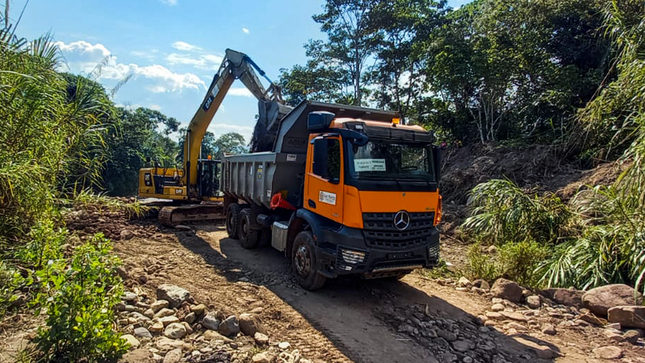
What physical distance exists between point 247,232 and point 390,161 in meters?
4.04

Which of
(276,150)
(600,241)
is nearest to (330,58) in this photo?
(276,150)

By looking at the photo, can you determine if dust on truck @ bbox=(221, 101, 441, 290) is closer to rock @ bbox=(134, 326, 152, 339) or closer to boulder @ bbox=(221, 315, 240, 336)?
boulder @ bbox=(221, 315, 240, 336)

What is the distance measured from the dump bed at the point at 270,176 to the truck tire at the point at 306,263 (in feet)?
3.51

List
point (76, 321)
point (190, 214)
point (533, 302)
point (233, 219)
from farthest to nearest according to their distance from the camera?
point (190, 214), point (233, 219), point (533, 302), point (76, 321)

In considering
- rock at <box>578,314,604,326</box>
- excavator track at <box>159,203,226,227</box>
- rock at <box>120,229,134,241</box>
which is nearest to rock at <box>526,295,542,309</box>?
rock at <box>578,314,604,326</box>

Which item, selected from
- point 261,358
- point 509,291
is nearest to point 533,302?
point 509,291

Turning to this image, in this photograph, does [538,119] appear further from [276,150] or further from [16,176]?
[16,176]

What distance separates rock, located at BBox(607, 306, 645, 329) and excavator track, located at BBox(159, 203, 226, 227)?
29.2 feet

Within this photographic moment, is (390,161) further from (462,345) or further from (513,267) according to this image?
(513,267)

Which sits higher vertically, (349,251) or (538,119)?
(538,119)

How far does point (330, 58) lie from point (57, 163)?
674 inches

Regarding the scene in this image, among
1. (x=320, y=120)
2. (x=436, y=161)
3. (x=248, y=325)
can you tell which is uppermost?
(x=320, y=120)

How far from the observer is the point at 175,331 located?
3.65 meters

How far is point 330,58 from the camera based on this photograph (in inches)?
802
